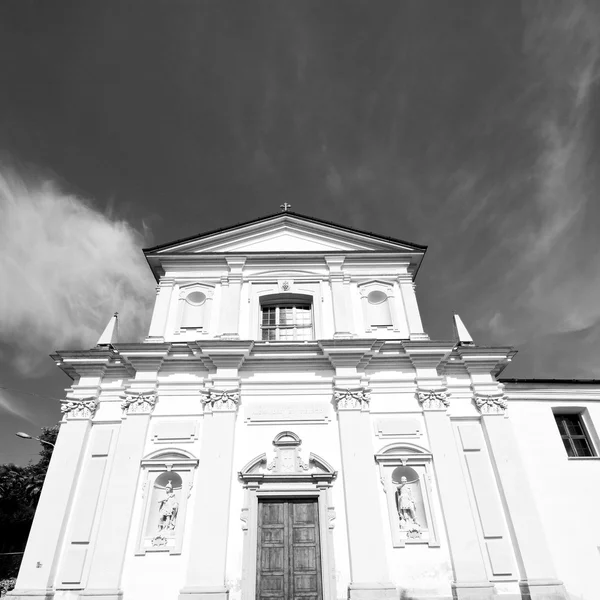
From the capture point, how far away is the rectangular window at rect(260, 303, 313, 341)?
45.8 ft

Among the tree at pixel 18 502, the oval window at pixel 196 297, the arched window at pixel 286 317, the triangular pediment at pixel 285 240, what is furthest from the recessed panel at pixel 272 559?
the tree at pixel 18 502

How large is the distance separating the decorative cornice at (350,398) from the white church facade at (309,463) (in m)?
0.04

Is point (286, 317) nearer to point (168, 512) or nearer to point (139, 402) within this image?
point (139, 402)

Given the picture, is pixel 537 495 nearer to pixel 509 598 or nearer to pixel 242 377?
pixel 509 598

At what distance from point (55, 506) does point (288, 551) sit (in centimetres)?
579

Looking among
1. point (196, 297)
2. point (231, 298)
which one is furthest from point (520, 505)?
point (196, 297)

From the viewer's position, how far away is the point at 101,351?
12734 millimetres

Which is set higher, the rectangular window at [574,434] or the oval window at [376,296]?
the oval window at [376,296]

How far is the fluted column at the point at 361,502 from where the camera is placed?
9.88 m

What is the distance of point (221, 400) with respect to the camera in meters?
12.0

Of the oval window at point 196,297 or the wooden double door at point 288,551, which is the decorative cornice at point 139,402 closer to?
the oval window at point 196,297

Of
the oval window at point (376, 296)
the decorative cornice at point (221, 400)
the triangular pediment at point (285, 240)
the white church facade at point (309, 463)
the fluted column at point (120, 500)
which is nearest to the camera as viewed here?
the fluted column at point (120, 500)

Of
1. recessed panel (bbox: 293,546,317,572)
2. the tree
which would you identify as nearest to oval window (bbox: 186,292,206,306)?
recessed panel (bbox: 293,546,317,572)

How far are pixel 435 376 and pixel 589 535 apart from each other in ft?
17.1
